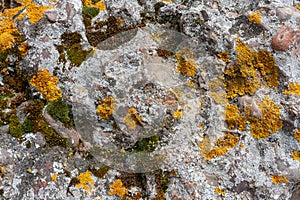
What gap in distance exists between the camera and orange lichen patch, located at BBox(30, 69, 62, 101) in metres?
6.50

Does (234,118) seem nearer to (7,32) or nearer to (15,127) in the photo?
(15,127)

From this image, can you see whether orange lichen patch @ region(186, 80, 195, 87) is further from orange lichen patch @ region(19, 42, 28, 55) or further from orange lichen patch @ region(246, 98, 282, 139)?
orange lichen patch @ region(19, 42, 28, 55)

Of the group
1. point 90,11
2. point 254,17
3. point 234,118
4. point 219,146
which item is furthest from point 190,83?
point 90,11

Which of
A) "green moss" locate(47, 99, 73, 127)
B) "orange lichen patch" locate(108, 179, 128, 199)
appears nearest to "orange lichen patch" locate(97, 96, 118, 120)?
"green moss" locate(47, 99, 73, 127)

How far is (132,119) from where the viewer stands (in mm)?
6500

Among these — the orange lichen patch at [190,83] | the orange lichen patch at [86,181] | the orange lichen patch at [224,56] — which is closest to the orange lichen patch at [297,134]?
the orange lichen patch at [224,56]

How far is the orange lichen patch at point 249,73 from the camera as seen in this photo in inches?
262

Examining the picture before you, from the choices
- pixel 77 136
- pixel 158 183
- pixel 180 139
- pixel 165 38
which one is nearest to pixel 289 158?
pixel 180 139

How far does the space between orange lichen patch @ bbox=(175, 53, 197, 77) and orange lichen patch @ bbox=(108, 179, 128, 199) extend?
9.06ft

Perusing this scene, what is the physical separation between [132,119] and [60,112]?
1482mm

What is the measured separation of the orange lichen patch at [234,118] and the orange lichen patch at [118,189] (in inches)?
99.2

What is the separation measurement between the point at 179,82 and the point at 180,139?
50.9 inches

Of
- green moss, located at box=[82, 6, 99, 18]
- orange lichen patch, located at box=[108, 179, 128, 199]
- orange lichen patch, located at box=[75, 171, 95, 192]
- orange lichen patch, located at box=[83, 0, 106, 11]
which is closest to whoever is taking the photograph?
orange lichen patch, located at box=[75, 171, 95, 192]

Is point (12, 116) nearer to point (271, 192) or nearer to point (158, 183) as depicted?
point (158, 183)
